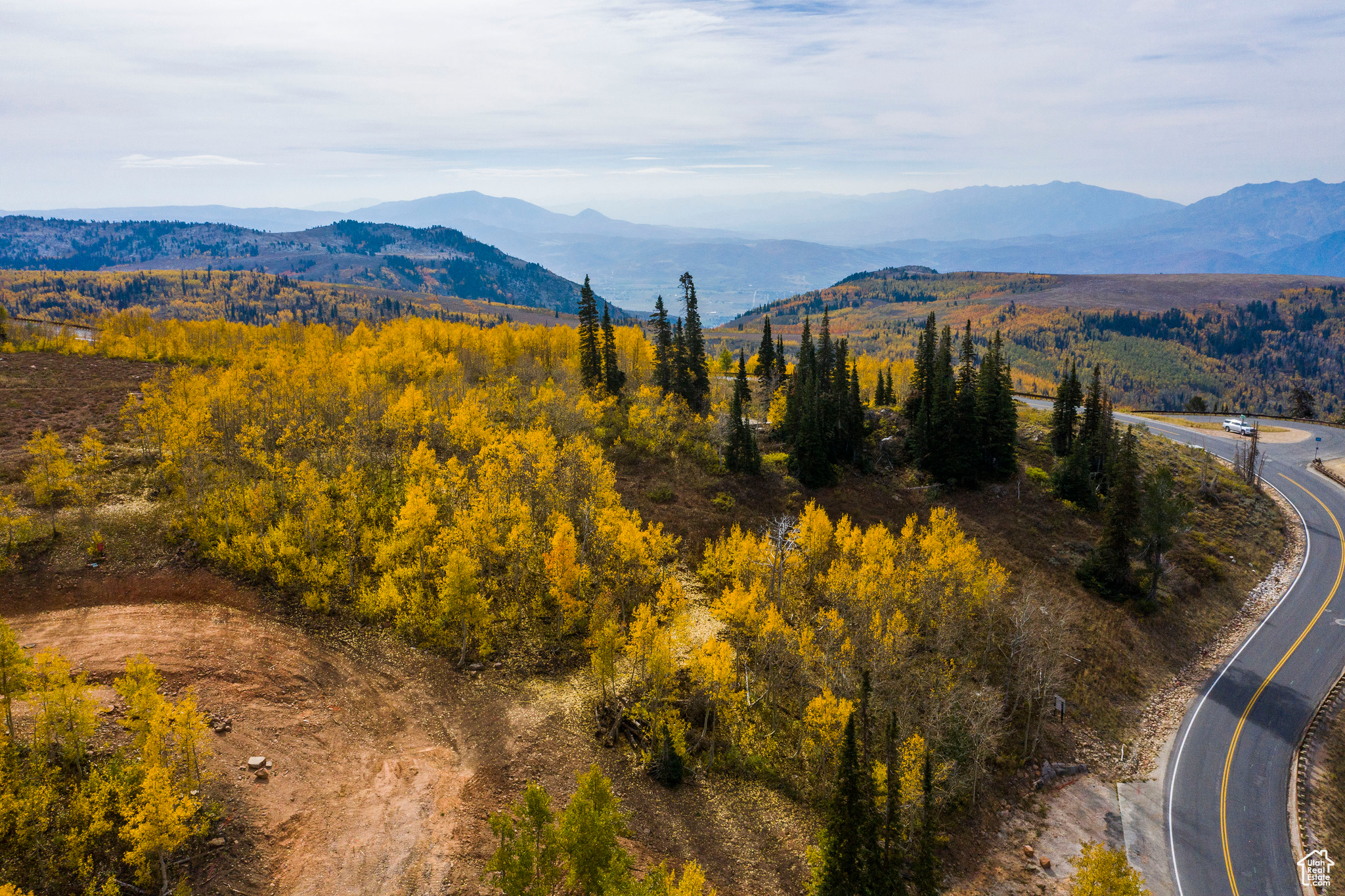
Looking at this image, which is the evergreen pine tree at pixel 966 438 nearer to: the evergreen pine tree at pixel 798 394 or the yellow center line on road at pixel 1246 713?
the evergreen pine tree at pixel 798 394

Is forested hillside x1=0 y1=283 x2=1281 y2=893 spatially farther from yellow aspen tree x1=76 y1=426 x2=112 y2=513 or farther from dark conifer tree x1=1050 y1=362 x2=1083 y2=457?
dark conifer tree x1=1050 y1=362 x2=1083 y2=457

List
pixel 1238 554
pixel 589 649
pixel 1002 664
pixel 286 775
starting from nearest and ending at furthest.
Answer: pixel 286 775
pixel 589 649
pixel 1002 664
pixel 1238 554

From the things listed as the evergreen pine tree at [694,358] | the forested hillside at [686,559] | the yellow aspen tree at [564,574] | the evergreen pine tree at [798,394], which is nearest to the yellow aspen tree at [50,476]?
the forested hillside at [686,559]

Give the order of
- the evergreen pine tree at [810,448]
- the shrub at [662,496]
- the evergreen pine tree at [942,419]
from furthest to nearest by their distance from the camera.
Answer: the evergreen pine tree at [942,419] < the evergreen pine tree at [810,448] < the shrub at [662,496]

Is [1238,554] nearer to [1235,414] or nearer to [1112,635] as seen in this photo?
[1112,635]

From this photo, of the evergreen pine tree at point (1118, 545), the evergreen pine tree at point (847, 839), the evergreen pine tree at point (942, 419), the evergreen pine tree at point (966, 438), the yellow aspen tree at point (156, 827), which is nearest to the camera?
the yellow aspen tree at point (156, 827)

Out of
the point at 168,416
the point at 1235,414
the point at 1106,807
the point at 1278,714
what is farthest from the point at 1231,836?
the point at 1235,414

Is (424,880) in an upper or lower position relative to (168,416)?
lower

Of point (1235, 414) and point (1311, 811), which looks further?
point (1235, 414)
